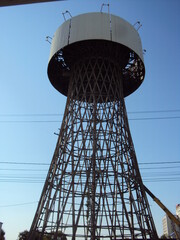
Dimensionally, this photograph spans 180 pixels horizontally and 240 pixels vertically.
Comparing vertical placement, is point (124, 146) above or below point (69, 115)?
below

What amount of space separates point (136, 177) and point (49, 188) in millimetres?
5707

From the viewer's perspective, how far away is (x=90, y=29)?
17.6m

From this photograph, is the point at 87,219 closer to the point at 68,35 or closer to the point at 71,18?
the point at 68,35

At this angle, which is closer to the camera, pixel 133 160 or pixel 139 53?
pixel 133 160

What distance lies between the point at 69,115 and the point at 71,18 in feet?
25.1

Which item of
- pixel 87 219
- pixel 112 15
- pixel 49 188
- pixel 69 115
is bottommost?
pixel 87 219

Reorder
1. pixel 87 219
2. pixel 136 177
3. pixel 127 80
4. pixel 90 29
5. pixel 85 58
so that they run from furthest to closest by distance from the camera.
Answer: pixel 127 80 < pixel 85 58 < pixel 90 29 < pixel 136 177 < pixel 87 219

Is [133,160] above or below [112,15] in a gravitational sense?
below

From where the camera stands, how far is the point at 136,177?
16422 mm

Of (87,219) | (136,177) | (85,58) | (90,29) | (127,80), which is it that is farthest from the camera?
(127,80)

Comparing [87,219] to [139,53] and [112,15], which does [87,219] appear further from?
[112,15]

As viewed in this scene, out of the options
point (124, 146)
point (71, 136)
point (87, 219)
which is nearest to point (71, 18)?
point (71, 136)

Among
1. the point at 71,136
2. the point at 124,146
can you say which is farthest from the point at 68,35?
the point at 124,146

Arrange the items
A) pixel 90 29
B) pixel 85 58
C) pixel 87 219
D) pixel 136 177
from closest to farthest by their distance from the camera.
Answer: pixel 87 219 < pixel 136 177 < pixel 90 29 < pixel 85 58
